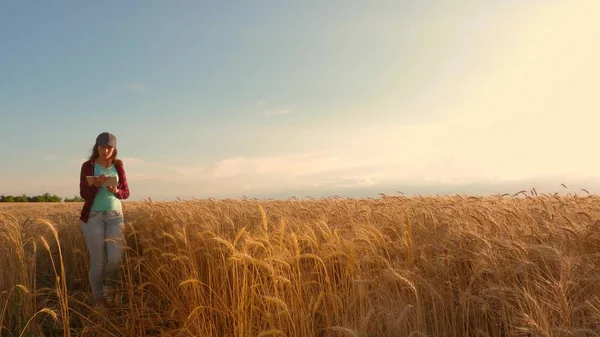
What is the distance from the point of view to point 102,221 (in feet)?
16.7

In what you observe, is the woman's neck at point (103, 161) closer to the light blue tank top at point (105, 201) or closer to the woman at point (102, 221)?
the woman at point (102, 221)

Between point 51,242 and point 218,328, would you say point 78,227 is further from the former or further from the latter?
point 218,328

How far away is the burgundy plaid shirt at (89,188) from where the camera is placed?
Answer: 505 centimetres

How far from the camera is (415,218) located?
508cm

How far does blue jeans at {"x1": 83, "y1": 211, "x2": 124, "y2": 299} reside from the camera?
195 inches

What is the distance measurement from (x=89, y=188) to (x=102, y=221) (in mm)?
410

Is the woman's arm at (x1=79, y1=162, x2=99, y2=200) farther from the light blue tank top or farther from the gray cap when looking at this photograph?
the gray cap

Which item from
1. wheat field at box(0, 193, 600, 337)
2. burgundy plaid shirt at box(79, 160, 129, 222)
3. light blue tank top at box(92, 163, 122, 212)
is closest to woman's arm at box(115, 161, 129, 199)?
burgundy plaid shirt at box(79, 160, 129, 222)

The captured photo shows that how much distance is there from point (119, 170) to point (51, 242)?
101 inches

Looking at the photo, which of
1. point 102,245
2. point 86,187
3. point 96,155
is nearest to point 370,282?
point 102,245

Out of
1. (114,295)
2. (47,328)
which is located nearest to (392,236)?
(114,295)

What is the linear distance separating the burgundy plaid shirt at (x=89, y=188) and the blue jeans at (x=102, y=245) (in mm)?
93

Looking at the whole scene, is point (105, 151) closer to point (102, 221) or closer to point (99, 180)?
point (99, 180)

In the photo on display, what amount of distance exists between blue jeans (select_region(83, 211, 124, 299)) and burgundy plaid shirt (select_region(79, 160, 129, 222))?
0.31ft
